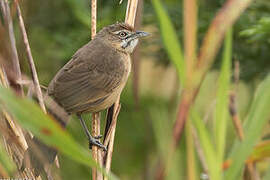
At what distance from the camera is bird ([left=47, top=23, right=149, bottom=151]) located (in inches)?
147

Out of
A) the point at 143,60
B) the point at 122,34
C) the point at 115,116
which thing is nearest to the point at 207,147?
the point at 115,116

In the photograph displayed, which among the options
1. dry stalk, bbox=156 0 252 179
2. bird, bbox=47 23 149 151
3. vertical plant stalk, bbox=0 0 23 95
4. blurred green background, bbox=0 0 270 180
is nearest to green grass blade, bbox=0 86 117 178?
dry stalk, bbox=156 0 252 179

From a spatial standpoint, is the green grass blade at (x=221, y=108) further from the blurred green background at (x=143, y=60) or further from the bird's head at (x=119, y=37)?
the blurred green background at (x=143, y=60)

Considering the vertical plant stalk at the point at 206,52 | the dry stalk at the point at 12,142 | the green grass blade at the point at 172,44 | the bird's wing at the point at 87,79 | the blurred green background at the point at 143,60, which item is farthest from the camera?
the blurred green background at the point at 143,60

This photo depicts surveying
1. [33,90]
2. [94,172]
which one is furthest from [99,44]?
[94,172]

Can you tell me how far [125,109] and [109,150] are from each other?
2737 mm

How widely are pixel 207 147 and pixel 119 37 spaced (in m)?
2.10

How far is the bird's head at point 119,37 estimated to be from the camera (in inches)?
170

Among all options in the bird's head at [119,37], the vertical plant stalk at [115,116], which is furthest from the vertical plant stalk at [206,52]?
the bird's head at [119,37]

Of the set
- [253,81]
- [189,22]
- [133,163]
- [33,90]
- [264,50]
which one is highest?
[189,22]

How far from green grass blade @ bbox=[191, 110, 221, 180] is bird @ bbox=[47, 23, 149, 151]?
41.6 inches

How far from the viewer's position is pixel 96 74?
4.05m

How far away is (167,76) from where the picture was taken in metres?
6.09

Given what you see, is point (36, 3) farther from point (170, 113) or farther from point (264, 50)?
point (264, 50)
